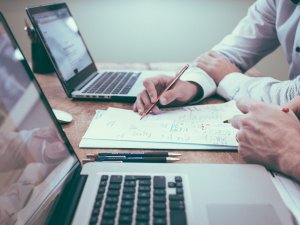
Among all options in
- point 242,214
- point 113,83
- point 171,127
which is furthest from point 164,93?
point 242,214

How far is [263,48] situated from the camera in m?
1.34

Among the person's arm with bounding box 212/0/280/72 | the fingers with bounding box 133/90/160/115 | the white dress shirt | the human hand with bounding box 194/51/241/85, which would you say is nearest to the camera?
the fingers with bounding box 133/90/160/115

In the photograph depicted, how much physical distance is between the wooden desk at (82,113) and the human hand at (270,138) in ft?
0.12

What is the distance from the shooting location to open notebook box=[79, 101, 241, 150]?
0.72 metres

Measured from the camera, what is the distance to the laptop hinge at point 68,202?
493mm

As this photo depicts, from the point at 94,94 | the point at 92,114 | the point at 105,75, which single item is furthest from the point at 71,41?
the point at 92,114

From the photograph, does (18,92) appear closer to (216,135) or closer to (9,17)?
(216,135)

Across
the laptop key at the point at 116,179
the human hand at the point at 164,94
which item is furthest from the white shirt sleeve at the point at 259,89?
the laptop key at the point at 116,179

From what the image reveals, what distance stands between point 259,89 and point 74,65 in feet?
1.86

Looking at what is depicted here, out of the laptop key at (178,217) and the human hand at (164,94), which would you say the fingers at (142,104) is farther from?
the laptop key at (178,217)

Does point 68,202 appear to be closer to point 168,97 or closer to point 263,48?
point 168,97

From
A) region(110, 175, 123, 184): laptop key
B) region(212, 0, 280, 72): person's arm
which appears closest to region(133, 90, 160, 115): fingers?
region(110, 175, 123, 184): laptop key

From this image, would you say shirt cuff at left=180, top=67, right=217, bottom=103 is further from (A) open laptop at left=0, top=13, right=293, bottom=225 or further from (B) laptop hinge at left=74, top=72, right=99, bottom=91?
(A) open laptop at left=0, top=13, right=293, bottom=225

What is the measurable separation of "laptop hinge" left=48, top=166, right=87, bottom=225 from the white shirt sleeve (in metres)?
0.58
